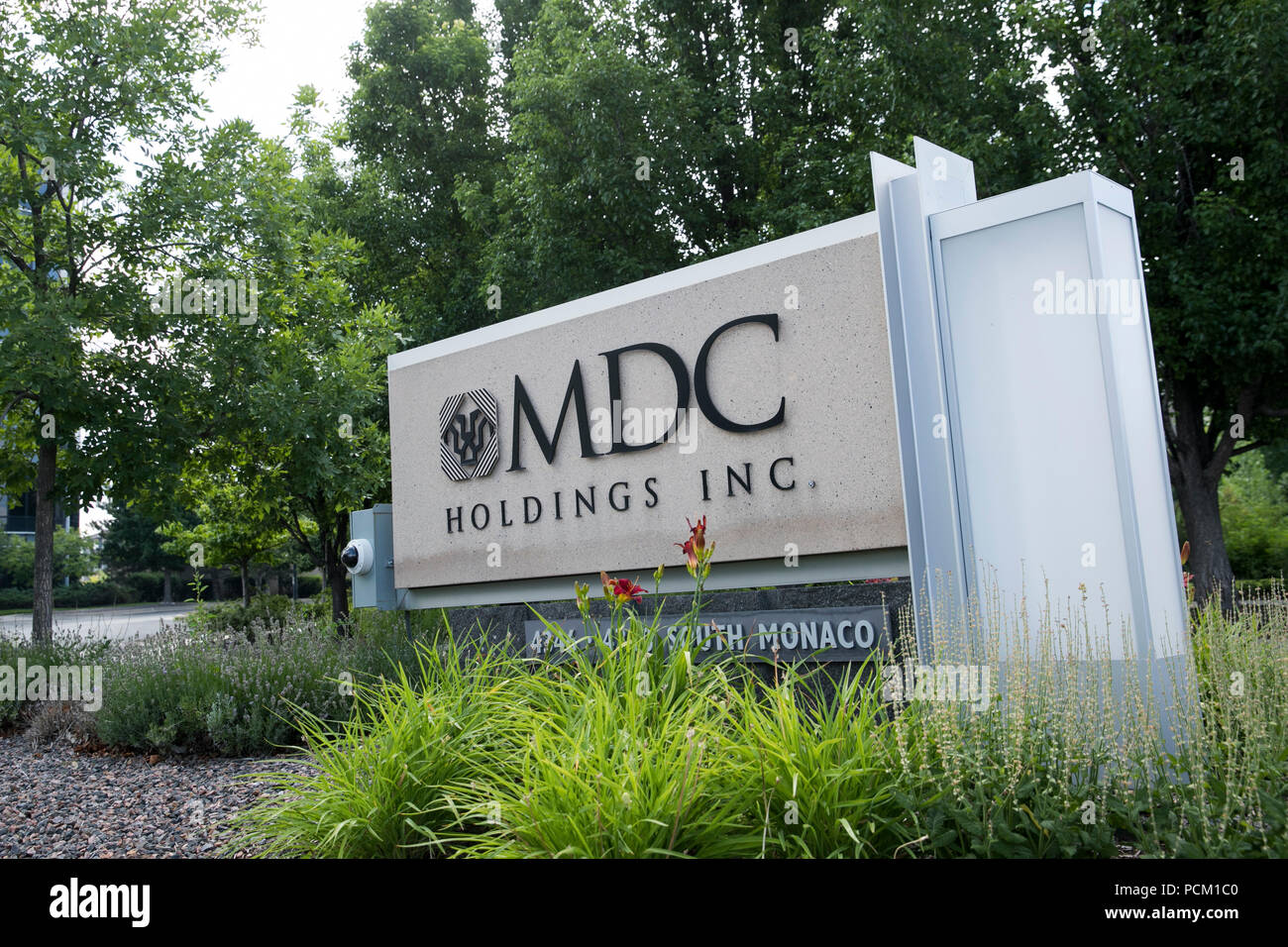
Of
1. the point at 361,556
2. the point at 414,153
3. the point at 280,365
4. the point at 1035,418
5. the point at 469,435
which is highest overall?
the point at 414,153

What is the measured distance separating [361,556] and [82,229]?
505 cm

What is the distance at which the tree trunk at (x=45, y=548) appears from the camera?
9.89m

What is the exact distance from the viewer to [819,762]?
3297mm

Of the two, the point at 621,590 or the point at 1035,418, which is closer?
the point at 621,590

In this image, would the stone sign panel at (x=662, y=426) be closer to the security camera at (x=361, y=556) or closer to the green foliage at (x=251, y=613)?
the security camera at (x=361, y=556)

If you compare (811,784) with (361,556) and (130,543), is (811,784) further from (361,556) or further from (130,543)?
(130,543)

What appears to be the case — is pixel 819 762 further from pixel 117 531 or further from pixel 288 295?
pixel 117 531

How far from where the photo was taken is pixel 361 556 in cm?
850

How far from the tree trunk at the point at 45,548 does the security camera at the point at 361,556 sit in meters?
3.50

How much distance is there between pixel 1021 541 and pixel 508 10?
63.6ft

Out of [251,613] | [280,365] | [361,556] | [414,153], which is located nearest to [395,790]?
[361,556]

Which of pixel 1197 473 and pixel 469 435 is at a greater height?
pixel 469 435

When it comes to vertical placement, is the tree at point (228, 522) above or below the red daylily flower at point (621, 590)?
above

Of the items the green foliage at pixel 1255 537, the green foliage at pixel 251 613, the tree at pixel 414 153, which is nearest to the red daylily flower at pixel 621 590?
the green foliage at pixel 251 613
